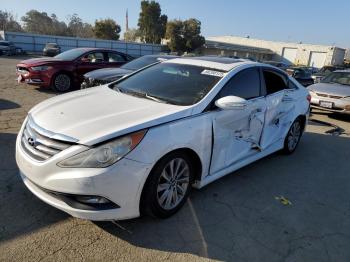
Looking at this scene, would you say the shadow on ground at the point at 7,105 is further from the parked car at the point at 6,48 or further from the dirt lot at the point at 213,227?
the parked car at the point at 6,48

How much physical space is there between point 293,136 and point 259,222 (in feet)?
8.81

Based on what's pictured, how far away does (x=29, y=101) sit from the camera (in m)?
8.47

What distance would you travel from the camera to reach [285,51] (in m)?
66.7

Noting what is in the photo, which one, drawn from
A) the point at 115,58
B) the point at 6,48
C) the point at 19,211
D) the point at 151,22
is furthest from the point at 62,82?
the point at 151,22

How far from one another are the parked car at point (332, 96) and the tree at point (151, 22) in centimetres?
5094

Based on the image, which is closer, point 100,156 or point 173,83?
point 100,156

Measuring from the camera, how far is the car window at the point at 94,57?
10.8 meters

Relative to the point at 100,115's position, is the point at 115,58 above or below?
below

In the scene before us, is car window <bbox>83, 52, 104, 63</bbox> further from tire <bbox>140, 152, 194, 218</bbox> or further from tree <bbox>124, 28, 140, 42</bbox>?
tree <bbox>124, 28, 140, 42</bbox>

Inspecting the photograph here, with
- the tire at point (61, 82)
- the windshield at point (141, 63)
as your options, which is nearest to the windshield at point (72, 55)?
the tire at point (61, 82)

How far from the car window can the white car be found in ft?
22.1

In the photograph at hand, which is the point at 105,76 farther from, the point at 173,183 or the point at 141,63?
the point at 173,183

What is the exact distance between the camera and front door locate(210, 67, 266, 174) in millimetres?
3697

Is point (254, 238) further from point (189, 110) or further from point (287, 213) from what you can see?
point (189, 110)
